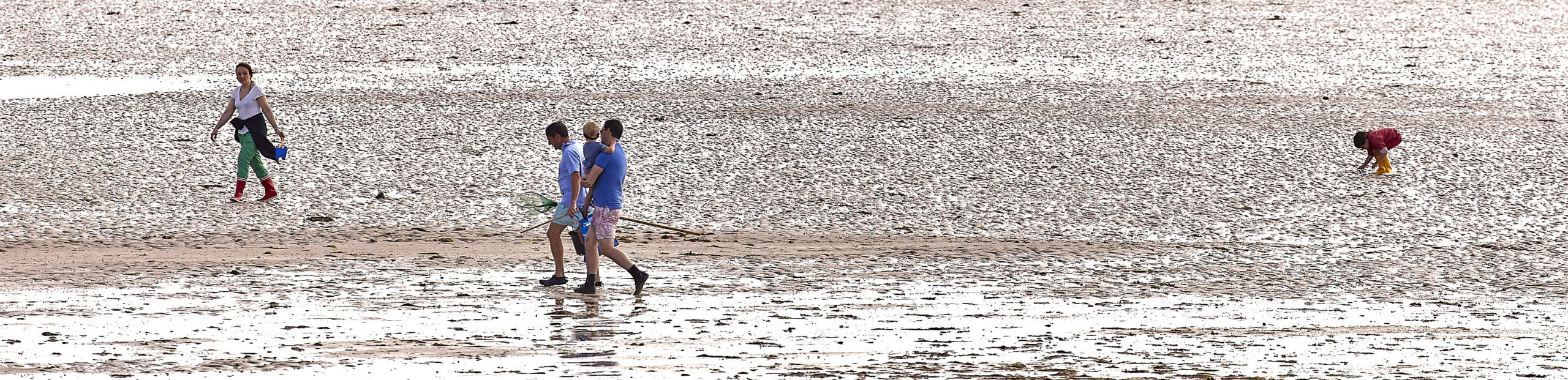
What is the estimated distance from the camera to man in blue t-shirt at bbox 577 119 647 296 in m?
8.39

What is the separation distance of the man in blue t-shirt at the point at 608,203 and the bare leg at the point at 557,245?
28cm

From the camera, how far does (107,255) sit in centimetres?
966

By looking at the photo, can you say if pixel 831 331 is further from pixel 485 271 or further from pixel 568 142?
pixel 485 271

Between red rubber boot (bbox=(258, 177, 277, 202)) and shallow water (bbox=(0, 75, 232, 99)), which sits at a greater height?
shallow water (bbox=(0, 75, 232, 99))

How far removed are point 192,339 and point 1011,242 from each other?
5473 millimetres

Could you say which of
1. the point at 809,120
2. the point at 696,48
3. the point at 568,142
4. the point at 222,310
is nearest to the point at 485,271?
the point at 568,142

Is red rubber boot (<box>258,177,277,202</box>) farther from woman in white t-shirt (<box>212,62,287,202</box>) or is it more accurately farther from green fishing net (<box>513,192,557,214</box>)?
green fishing net (<box>513,192,557,214</box>)

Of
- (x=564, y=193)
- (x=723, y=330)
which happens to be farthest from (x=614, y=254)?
(x=723, y=330)

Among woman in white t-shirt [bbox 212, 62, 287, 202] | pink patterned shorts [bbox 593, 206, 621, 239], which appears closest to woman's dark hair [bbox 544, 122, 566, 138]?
pink patterned shorts [bbox 593, 206, 621, 239]

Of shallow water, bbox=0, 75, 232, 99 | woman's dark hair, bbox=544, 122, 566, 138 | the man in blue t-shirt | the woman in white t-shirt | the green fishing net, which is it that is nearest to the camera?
the man in blue t-shirt

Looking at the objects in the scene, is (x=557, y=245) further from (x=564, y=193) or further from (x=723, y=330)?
(x=723, y=330)

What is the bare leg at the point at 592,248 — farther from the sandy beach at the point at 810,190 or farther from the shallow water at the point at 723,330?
the sandy beach at the point at 810,190

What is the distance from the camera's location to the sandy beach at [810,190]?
7117 mm

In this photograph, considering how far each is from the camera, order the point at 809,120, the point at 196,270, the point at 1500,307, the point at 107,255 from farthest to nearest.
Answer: the point at 809,120 < the point at 107,255 < the point at 196,270 < the point at 1500,307
